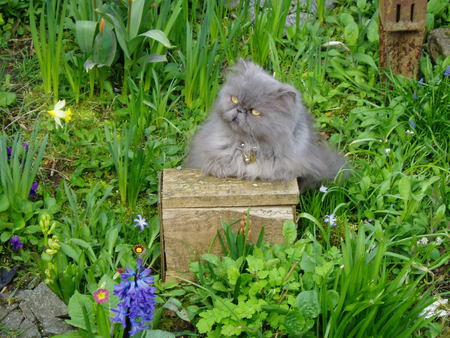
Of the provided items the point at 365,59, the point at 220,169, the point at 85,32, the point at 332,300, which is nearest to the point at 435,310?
the point at 332,300

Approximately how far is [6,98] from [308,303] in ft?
7.47

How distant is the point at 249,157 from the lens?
9.77ft

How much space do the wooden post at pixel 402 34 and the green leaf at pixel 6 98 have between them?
2.31 metres

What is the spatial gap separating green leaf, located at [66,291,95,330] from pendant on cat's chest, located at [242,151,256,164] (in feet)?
3.22

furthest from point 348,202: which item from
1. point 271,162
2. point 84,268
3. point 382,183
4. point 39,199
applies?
point 39,199

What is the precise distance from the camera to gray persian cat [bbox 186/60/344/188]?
2.87 metres

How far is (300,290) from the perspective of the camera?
2.67 m

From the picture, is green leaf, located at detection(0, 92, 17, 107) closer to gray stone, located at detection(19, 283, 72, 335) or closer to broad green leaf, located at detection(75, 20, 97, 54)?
broad green leaf, located at detection(75, 20, 97, 54)

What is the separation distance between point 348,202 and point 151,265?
3.51 feet

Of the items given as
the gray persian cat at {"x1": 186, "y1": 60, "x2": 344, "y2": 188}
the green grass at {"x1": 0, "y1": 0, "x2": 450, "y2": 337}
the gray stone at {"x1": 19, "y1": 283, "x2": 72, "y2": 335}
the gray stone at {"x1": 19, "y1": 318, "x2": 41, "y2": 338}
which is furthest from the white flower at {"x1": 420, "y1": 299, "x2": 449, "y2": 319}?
the gray stone at {"x1": 19, "y1": 318, "x2": 41, "y2": 338}

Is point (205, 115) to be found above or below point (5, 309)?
above

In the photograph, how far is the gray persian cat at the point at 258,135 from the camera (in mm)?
2873

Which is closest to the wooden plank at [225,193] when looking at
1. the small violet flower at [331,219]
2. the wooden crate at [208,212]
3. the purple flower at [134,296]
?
the wooden crate at [208,212]

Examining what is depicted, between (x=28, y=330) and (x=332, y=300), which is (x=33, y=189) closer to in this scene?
(x=28, y=330)
